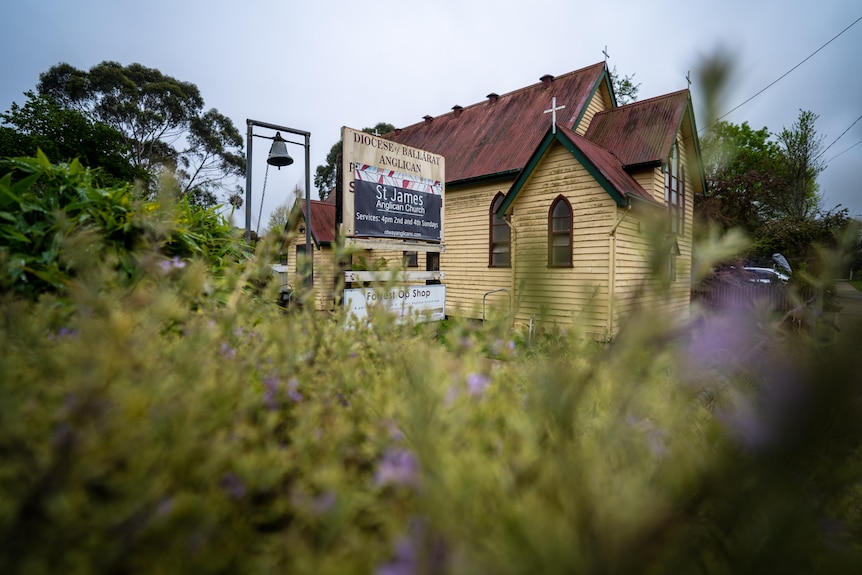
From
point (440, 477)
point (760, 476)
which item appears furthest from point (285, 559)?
point (760, 476)

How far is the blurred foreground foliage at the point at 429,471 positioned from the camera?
58 centimetres

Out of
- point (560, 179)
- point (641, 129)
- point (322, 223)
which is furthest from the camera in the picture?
point (322, 223)

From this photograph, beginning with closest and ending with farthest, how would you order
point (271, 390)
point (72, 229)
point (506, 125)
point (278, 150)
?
1. point (271, 390)
2. point (72, 229)
3. point (278, 150)
4. point (506, 125)

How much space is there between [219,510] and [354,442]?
403mm

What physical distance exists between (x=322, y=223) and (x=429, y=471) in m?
18.8

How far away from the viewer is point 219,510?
0.79 m

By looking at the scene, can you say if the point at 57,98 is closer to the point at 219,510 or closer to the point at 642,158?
the point at 642,158

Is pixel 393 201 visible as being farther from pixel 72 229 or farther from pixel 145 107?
pixel 145 107

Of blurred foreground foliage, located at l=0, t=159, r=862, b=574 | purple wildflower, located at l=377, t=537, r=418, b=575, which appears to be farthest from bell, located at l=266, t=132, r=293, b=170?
purple wildflower, located at l=377, t=537, r=418, b=575

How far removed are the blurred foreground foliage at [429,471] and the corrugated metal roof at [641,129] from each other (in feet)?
39.3

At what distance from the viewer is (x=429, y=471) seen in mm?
689

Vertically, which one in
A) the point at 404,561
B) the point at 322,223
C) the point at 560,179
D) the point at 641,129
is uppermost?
the point at 641,129

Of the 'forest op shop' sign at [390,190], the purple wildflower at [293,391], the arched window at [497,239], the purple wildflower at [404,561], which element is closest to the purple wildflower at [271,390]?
the purple wildflower at [293,391]

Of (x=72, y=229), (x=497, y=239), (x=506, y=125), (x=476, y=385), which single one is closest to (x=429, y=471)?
(x=476, y=385)
